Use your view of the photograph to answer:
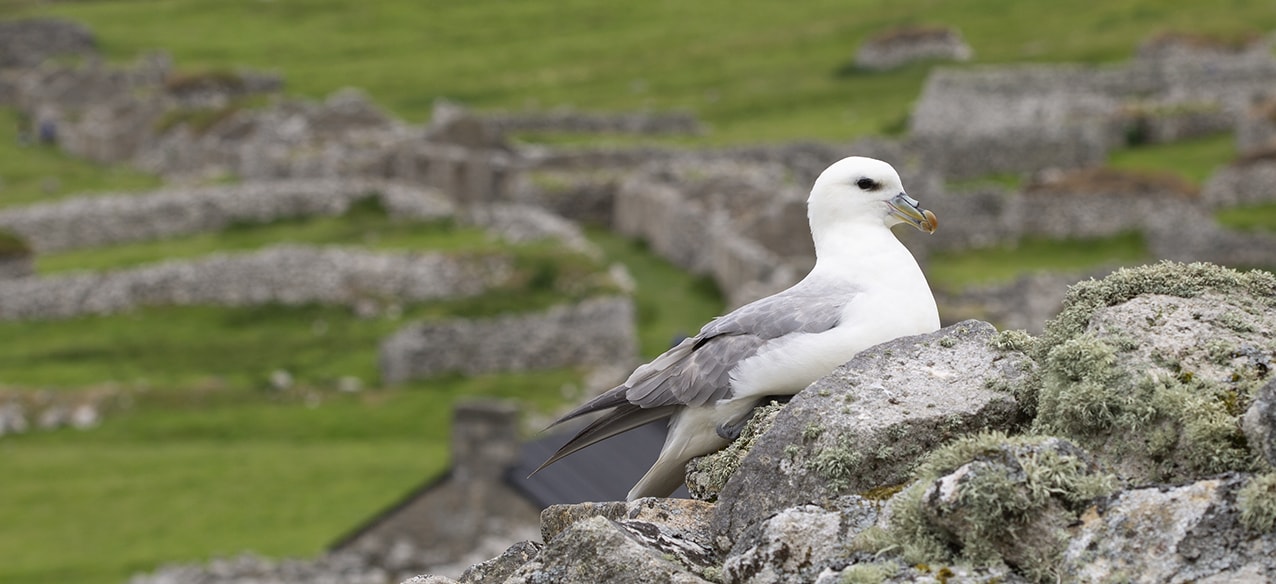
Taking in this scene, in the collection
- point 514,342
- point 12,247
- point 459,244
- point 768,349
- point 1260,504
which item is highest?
point 1260,504

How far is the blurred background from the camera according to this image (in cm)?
3375

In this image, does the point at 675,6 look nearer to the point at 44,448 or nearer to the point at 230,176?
the point at 230,176

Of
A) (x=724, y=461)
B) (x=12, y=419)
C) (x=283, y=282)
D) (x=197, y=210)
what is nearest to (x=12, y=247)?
(x=197, y=210)

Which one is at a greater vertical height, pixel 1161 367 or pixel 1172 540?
pixel 1161 367

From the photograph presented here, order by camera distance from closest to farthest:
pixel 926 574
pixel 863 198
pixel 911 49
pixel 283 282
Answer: pixel 926 574, pixel 863 198, pixel 283 282, pixel 911 49

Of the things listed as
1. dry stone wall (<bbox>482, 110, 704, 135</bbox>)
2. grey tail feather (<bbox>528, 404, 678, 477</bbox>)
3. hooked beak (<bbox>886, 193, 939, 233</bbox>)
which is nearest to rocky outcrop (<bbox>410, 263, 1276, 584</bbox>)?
grey tail feather (<bbox>528, 404, 678, 477</bbox>)

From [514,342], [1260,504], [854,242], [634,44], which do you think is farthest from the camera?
[634,44]

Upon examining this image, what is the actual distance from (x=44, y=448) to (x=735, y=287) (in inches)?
584

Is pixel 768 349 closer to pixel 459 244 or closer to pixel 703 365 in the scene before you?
pixel 703 365

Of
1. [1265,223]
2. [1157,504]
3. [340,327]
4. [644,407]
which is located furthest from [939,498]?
[1265,223]

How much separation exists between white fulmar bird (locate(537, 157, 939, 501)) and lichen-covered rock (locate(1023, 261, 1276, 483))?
0.80 metres

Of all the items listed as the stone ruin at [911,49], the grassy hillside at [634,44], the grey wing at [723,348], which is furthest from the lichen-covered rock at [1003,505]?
the stone ruin at [911,49]

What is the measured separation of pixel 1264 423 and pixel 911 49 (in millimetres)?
77185

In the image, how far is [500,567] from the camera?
6.15m
